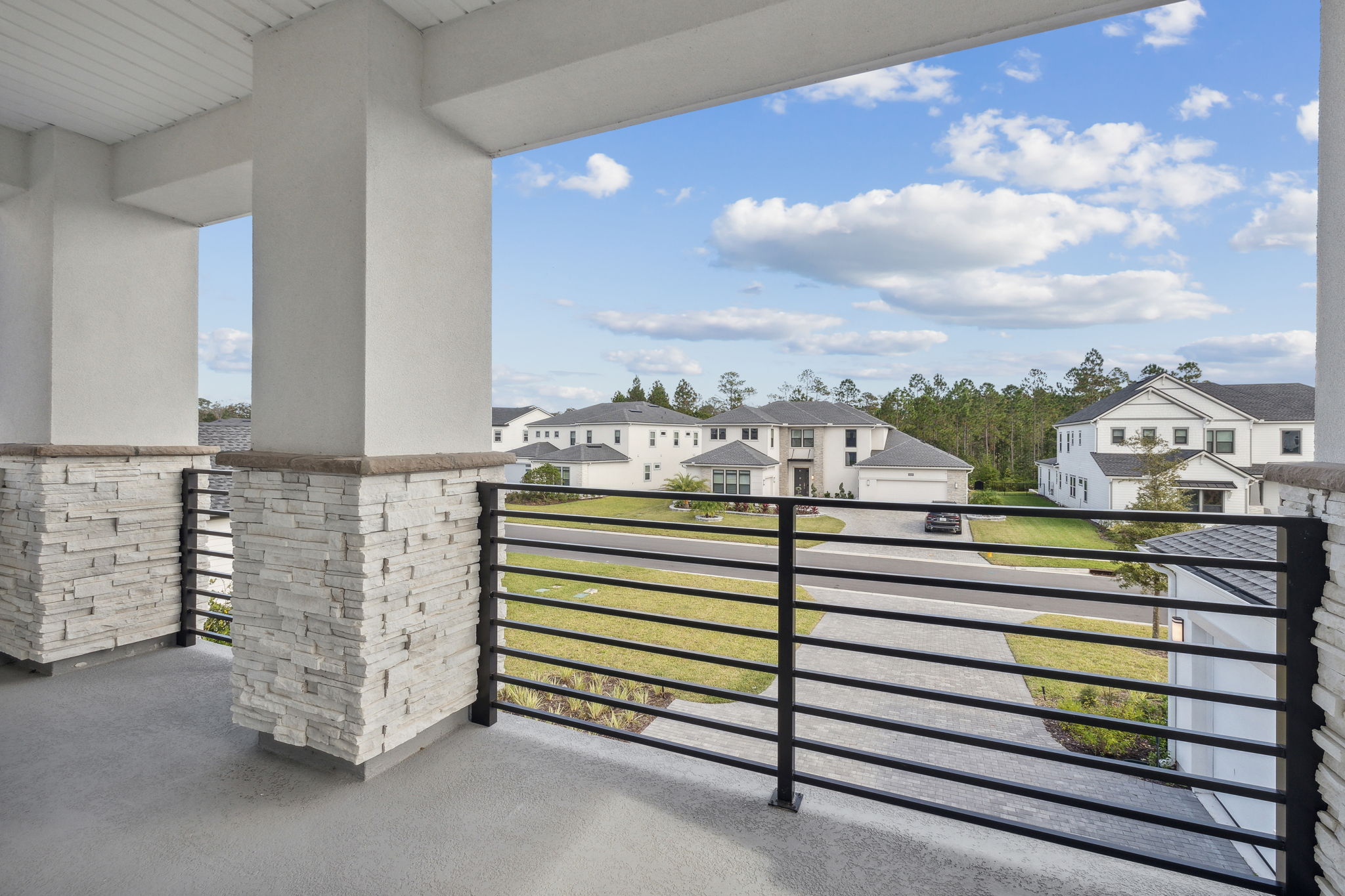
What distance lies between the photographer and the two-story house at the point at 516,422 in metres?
26.6

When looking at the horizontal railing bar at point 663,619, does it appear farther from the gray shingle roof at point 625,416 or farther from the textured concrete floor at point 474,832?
the gray shingle roof at point 625,416

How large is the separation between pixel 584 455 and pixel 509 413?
21.7ft

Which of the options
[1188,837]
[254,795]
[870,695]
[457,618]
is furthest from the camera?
[870,695]

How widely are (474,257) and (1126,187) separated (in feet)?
79.4

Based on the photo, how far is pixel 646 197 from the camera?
70.3ft

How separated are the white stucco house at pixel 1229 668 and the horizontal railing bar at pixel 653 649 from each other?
171 cm

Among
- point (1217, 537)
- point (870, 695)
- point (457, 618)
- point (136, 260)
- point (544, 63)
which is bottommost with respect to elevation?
point (870, 695)

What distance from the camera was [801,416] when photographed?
20812mm

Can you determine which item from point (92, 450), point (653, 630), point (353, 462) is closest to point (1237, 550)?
point (353, 462)

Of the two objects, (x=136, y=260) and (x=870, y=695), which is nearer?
(x=136, y=260)

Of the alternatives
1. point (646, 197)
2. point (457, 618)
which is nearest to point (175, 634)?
point (457, 618)

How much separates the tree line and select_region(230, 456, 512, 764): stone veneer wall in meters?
12.3

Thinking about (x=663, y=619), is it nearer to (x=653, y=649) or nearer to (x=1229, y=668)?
(x=653, y=649)

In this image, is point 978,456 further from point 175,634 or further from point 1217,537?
point 175,634
